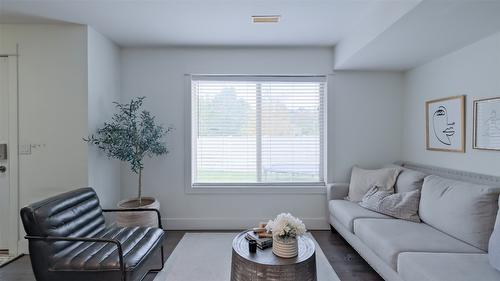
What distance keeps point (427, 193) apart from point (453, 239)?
0.50m

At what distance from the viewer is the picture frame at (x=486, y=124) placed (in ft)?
7.75

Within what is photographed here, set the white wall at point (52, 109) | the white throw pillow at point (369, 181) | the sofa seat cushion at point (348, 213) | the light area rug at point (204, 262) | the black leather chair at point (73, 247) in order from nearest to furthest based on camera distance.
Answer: the black leather chair at point (73, 247) < the light area rug at point (204, 262) < the sofa seat cushion at point (348, 213) < the white wall at point (52, 109) < the white throw pillow at point (369, 181)

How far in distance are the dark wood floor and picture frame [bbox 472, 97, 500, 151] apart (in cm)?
156

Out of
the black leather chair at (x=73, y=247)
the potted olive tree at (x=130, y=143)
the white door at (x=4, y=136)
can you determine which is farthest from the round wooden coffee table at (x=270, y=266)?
the white door at (x=4, y=136)

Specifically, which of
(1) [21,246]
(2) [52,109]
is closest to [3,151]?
(2) [52,109]

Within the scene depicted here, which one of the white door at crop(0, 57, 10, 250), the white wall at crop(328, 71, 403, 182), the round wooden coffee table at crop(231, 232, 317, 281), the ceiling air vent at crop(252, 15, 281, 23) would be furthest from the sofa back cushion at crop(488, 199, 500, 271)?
the white door at crop(0, 57, 10, 250)

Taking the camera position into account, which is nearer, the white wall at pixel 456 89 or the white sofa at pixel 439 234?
the white sofa at pixel 439 234

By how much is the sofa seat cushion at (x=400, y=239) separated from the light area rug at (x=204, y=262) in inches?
20.0

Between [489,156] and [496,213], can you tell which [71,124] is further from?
[489,156]

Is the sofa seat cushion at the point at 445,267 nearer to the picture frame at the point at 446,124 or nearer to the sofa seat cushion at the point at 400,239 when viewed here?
the sofa seat cushion at the point at 400,239

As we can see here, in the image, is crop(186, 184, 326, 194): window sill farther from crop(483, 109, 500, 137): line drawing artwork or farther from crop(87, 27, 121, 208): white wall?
crop(483, 109, 500, 137): line drawing artwork

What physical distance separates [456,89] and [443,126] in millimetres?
416

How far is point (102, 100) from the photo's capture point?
3.18m

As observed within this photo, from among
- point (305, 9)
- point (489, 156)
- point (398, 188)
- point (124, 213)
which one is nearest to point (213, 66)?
point (305, 9)
